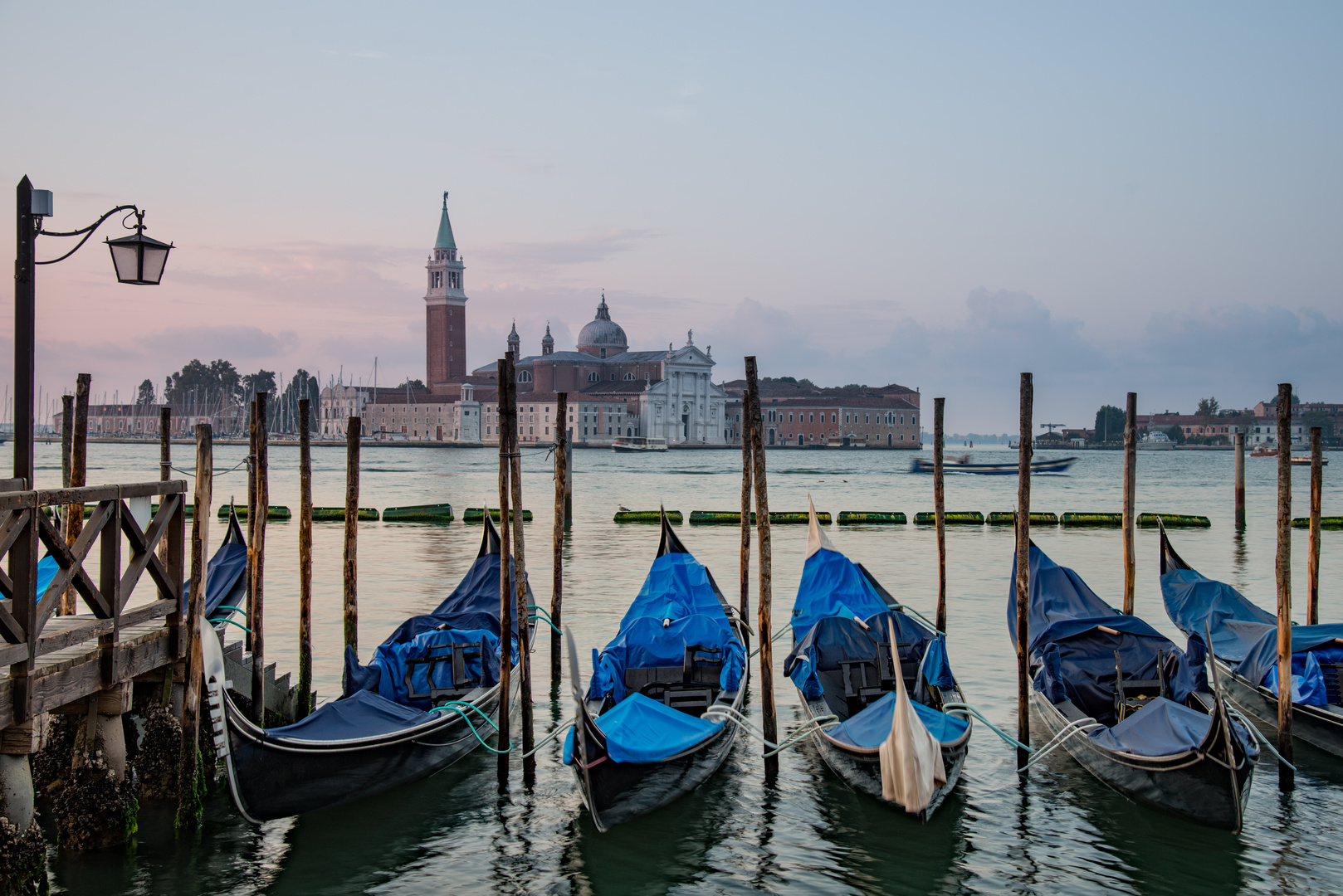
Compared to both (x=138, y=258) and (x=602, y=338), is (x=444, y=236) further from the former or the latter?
(x=138, y=258)

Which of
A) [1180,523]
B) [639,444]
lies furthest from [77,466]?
[639,444]

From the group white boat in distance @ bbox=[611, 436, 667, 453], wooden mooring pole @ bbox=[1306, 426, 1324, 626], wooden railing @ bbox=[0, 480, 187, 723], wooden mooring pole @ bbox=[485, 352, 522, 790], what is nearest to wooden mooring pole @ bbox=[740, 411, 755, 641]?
wooden mooring pole @ bbox=[485, 352, 522, 790]

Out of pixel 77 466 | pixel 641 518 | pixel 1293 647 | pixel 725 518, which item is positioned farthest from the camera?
pixel 641 518

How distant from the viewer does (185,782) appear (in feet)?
14.9

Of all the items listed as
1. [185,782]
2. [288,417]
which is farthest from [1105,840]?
[288,417]

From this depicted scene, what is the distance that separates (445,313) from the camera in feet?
238

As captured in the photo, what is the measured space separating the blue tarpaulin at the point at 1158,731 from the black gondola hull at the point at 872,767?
2.19ft

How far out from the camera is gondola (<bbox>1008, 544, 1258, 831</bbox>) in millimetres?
4465

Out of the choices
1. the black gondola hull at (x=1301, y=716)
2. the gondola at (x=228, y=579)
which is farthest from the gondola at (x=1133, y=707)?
the gondola at (x=228, y=579)

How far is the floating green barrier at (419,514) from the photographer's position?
1897 centimetres

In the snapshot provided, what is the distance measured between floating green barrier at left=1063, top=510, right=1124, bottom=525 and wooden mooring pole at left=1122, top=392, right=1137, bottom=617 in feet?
35.3

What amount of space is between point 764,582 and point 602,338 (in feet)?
245

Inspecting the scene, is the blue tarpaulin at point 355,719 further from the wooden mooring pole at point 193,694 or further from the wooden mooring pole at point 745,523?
the wooden mooring pole at point 745,523

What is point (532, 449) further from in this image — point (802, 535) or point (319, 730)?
point (319, 730)
